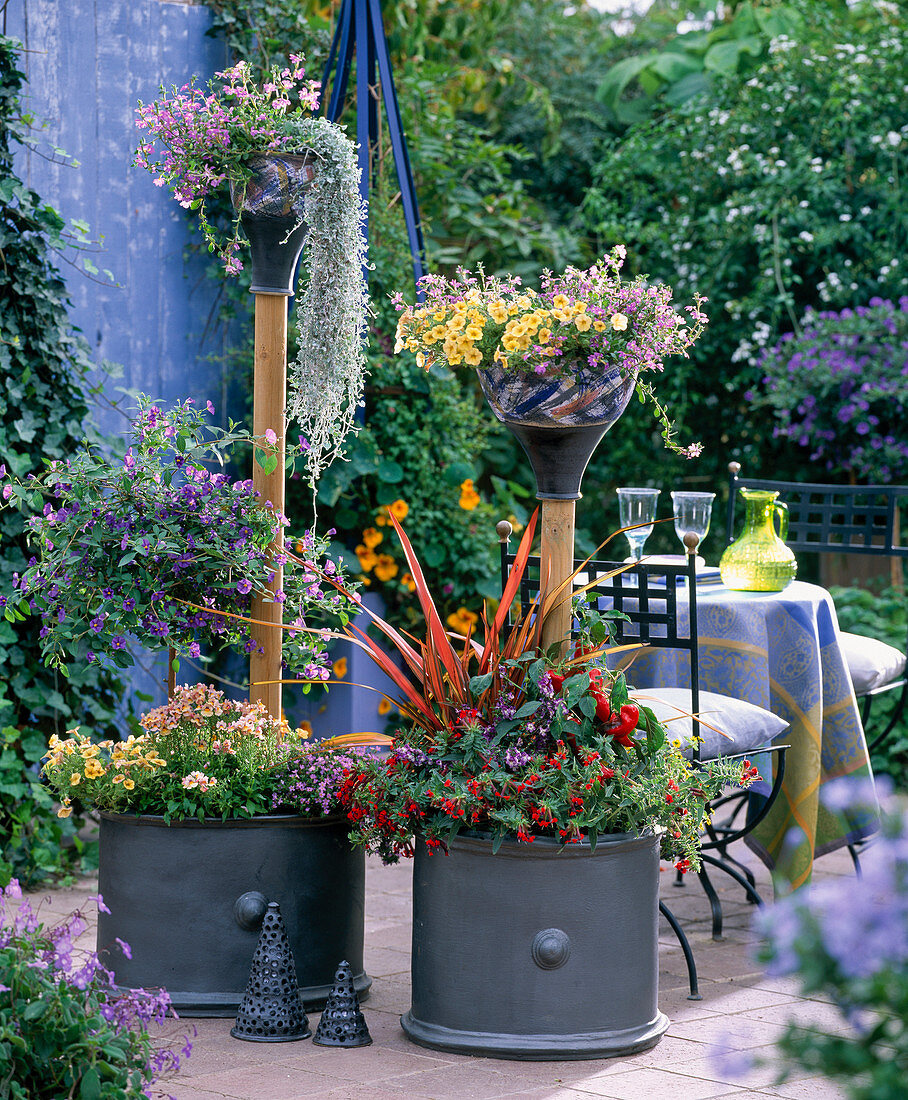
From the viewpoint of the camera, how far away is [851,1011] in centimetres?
107

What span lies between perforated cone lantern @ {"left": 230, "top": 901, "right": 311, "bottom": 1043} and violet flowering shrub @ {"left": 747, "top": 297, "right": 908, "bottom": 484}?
12.2 ft

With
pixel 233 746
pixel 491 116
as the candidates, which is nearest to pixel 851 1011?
pixel 233 746

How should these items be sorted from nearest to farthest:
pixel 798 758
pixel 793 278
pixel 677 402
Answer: pixel 798 758 → pixel 793 278 → pixel 677 402

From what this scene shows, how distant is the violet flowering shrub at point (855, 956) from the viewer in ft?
3.36

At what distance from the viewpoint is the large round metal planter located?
114 inches

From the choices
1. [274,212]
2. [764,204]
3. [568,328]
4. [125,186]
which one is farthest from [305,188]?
[764,204]

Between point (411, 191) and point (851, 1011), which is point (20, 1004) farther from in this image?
point (411, 191)

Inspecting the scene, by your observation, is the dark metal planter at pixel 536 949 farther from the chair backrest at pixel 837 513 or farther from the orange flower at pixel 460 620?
the orange flower at pixel 460 620

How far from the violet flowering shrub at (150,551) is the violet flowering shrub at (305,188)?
0.27m

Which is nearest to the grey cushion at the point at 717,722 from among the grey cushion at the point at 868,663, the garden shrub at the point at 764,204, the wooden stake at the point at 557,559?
the wooden stake at the point at 557,559

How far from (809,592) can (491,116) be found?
4148mm

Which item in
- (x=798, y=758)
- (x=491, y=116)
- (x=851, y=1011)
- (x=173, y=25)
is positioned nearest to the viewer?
(x=851, y=1011)

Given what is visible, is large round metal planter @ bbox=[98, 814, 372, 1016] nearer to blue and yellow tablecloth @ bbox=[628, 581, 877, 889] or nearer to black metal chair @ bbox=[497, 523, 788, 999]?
black metal chair @ bbox=[497, 523, 788, 999]

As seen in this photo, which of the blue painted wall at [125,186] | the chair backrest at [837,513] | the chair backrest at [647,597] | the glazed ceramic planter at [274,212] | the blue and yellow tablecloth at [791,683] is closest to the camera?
the glazed ceramic planter at [274,212]
